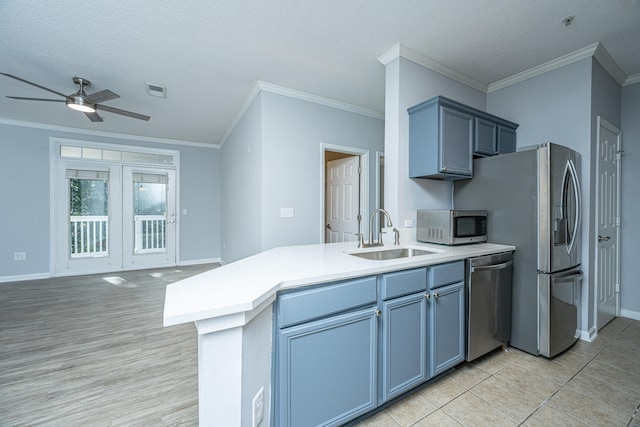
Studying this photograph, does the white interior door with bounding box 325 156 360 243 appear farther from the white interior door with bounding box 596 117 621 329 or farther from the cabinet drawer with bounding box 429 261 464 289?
the white interior door with bounding box 596 117 621 329

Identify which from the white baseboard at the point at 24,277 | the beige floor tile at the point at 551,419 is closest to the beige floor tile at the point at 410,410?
the beige floor tile at the point at 551,419

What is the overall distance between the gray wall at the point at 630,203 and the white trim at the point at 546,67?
112 centimetres

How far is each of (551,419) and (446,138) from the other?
2.08m

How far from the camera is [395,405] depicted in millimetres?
1633

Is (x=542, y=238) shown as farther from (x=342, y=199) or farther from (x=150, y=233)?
(x=150, y=233)

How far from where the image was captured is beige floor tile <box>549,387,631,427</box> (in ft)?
4.95

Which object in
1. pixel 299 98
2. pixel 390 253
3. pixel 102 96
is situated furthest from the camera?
pixel 299 98

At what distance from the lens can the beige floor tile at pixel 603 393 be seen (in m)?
1.63

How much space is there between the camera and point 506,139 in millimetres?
2879

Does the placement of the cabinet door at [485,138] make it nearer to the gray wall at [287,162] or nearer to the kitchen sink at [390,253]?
the kitchen sink at [390,253]

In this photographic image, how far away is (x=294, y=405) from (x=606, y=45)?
3.90 meters

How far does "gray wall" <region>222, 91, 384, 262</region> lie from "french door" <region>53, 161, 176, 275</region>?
109 inches

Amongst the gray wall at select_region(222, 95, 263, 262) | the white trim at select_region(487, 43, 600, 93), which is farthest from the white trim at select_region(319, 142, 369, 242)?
Answer: the white trim at select_region(487, 43, 600, 93)

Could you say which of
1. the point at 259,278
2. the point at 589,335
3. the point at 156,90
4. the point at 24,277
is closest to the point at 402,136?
the point at 259,278
